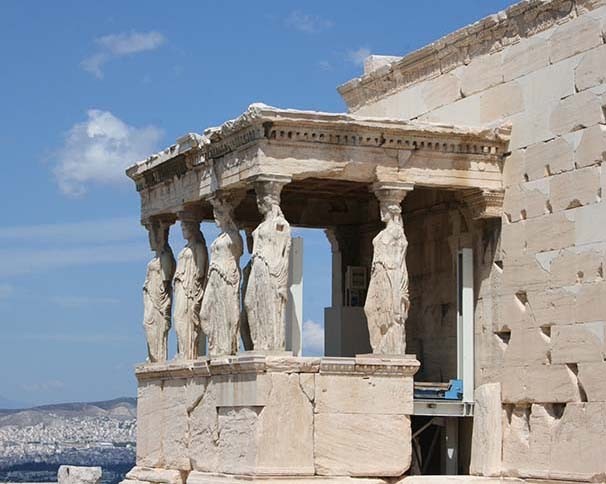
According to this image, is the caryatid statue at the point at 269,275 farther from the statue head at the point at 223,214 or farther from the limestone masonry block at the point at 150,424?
the limestone masonry block at the point at 150,424

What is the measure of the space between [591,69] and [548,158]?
46.4 inches

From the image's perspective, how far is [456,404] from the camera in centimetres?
1925

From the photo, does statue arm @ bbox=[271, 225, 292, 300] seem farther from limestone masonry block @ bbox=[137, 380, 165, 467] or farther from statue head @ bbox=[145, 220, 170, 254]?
statue head @ bbox=[145, 220, 170, 254]

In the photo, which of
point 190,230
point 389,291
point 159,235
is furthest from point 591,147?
point 159,235

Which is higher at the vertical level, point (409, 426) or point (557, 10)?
point (557, 10)

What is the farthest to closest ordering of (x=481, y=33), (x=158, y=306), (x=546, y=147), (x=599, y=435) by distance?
(x=158, y=306)
(x=481, y=33)
(x=546, y=147)
(x=599, y=435)

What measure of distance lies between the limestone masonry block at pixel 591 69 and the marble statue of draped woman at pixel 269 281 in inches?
141

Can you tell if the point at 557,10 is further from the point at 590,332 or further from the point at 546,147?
the point at 590,332

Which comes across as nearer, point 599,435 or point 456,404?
point 599,435

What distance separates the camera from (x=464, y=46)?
19.9 metres

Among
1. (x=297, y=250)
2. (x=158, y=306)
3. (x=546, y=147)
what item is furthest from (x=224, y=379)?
(x=546, y=147)

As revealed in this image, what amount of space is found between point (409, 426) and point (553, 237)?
8.69ft

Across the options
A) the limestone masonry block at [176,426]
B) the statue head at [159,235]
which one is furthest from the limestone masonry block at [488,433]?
the statue head at [159,235]

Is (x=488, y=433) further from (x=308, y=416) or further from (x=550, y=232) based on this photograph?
(x=550, y=232)
